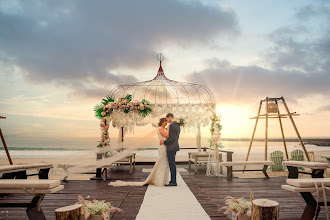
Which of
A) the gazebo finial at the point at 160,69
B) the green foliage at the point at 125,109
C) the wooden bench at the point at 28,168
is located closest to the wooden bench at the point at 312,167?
the wooden bench at the point at 28,168

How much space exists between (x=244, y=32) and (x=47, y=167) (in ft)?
26.6

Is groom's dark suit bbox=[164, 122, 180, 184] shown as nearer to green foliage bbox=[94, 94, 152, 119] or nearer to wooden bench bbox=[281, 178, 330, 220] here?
green foliage bbox=[94, 94, 152, 119]

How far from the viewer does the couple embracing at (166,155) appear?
6.71 meters

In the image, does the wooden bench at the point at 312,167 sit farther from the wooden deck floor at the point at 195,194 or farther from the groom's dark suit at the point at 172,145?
the groom's dark suit at the point at 172,145

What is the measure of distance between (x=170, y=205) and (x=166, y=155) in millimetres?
2402

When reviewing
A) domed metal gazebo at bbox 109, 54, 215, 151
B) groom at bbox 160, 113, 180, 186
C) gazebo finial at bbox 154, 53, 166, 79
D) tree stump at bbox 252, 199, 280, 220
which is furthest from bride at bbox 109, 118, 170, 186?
gazebo finial at bbox 154, 53, 166, 79

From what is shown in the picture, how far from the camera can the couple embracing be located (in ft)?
22.0

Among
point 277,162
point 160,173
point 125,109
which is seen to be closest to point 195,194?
point 160,173

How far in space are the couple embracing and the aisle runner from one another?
425mm

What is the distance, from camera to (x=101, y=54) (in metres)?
11.3

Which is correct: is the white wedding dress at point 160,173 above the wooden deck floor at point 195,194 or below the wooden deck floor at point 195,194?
above

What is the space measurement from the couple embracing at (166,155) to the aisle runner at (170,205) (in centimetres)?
43

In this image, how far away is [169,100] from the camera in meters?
10.4

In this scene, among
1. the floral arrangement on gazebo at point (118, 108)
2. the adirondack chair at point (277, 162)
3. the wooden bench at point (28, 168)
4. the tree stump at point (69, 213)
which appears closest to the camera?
the tree stump at point (69, 213)
